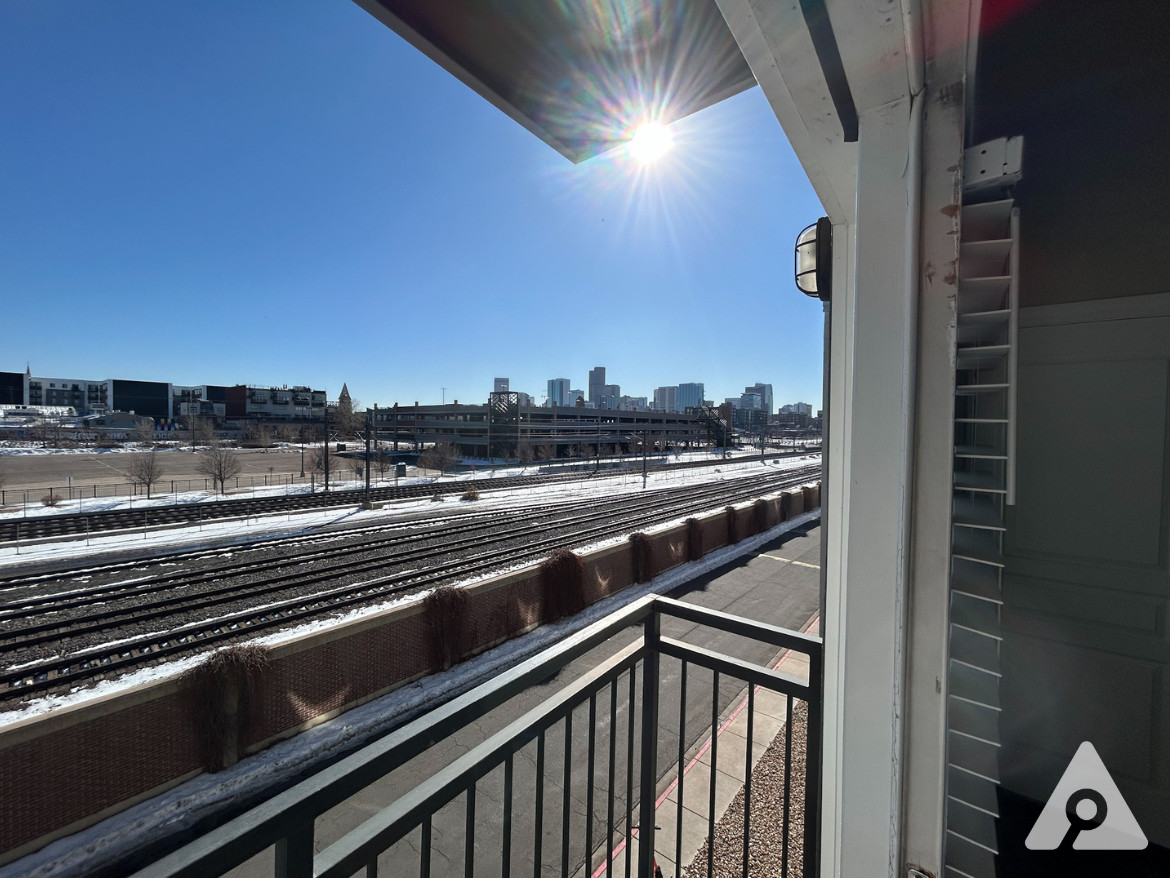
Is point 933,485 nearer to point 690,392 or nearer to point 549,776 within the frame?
point 549,776

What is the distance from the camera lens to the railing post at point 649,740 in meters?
1.75

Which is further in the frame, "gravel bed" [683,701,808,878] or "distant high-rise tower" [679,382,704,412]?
"distant high-rise tower" [679,382,704,412]

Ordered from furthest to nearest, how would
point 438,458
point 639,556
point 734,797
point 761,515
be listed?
point 438,458 < point 761,515 < point 639,556 < point 734,797

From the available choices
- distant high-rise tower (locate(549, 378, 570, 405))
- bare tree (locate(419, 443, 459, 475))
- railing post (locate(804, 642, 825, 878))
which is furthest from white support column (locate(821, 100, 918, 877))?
distant high-rise tower (locate(549, 378, 570, 405))

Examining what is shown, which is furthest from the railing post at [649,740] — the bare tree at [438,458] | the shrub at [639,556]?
the bare tree at [438,458]

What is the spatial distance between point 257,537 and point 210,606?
7287 mm

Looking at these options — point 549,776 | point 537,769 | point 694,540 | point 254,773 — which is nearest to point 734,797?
point 549,776

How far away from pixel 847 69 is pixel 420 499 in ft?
87.9

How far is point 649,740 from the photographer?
6.04 feet

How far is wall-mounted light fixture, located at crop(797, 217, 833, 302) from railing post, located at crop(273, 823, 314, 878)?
5.70 feet

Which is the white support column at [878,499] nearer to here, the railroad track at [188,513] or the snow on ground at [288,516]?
the snow on ground at [288,516]

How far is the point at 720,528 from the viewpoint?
15.9 meters

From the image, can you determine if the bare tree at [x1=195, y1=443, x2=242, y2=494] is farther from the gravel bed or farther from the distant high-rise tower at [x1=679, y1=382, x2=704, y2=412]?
the distant high-rise tower at [x1=679, y1=382, x2=704, y2=412]

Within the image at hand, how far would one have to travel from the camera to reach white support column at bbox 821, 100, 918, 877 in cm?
85
